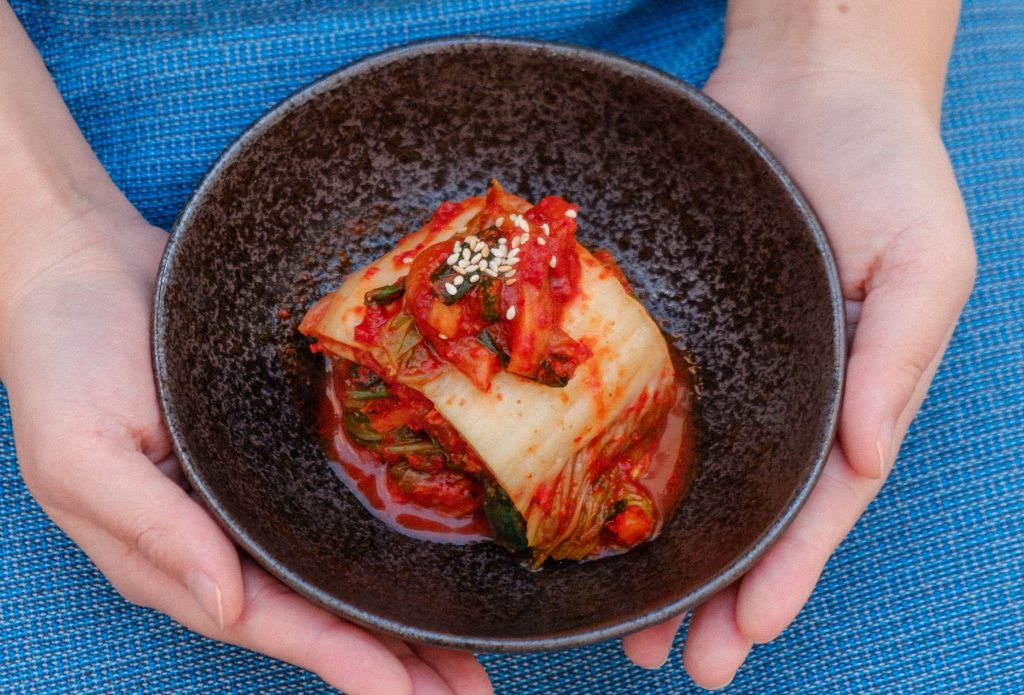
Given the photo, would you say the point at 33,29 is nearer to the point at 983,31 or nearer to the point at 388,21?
the point at 388,21

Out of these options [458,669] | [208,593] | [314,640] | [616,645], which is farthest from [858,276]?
[208,593]

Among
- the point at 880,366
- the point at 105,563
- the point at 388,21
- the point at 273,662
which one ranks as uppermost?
the point at 388,21

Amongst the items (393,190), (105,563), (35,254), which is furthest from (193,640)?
(393,190)

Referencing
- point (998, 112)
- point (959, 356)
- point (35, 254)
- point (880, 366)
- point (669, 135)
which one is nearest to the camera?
point (880, 366)

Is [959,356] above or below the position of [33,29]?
below

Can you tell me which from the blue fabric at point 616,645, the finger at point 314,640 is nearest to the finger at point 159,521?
the finger at point 314,640

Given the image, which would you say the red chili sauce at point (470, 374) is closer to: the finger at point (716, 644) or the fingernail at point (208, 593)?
the finger at point (716, 644)

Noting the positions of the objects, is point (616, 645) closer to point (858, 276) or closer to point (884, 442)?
point (884, 442)
